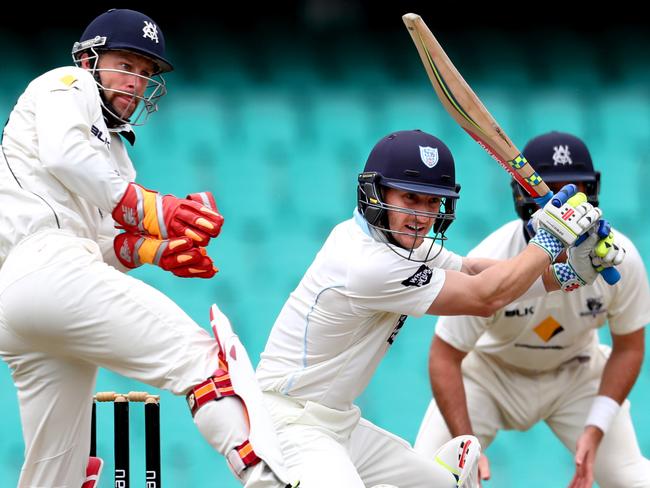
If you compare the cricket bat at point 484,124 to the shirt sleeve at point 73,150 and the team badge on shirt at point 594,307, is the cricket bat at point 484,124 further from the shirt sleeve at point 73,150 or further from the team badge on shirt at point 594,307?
the shirt sleeve at point 73,150

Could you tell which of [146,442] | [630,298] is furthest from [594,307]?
[146,442]

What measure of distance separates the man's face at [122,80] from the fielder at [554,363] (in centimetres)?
122

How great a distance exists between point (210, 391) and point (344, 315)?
48 cm

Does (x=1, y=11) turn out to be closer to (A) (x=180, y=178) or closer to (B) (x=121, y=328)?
(A) (x=180, y=178)

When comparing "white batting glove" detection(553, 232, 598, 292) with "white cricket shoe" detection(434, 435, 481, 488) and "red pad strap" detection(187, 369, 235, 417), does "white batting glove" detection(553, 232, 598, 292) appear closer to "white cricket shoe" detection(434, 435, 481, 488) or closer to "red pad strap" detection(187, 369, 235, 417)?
"white cricket shoe" detection(434, 435, 481, 488)

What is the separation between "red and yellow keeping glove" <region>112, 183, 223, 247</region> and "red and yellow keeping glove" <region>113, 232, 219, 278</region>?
1.0 inches

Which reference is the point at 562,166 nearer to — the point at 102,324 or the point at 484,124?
the point at 484,124

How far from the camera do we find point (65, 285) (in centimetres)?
286

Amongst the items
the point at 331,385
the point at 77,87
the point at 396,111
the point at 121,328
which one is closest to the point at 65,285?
the point at 121,328

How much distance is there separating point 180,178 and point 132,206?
2.23 metres

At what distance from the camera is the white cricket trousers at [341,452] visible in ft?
9.72

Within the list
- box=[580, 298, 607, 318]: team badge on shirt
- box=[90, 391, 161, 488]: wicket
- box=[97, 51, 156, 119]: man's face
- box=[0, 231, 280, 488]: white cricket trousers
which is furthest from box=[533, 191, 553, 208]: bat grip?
box=[90, 391, 161, 488]: wicket

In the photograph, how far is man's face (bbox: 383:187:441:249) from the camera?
3.17 m

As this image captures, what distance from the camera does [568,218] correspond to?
311cm
